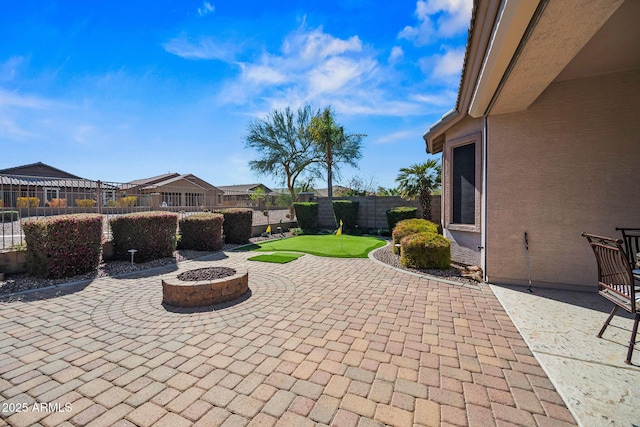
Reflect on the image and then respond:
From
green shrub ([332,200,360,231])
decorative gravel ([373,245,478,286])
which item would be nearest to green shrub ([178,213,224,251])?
decorative gravel ([373,245,478,286])

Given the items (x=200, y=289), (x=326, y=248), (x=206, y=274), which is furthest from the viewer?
(x=326, y=248)

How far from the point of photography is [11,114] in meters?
8.67

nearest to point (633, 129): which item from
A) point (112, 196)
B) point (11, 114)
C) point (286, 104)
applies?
point (112, 196)

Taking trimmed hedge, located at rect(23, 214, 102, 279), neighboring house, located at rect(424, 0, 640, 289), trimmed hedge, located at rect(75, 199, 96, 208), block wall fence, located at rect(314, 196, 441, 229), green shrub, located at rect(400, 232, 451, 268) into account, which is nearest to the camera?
neighboring house, located at rect(424, 0, 640, 289)

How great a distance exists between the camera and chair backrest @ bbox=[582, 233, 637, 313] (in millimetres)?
2605

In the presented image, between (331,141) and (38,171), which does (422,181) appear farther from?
(38,171)

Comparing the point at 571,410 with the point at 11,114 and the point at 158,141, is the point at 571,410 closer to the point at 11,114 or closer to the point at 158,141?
the point at 11,114

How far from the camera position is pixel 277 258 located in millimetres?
7953

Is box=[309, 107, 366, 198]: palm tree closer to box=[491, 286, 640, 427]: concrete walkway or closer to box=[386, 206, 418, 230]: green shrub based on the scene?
box=[386, 206, 418, 230]: green shrub

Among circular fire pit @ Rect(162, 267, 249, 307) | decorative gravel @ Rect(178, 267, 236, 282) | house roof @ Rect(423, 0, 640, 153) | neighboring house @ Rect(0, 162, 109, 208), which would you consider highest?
house roof @ Rect(423, 0, 640, 153)

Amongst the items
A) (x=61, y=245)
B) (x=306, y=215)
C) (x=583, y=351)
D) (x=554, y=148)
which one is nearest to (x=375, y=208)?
(x=306, y=215)

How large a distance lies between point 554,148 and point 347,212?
34.9ft

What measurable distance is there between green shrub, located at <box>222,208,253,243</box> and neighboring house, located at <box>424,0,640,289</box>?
8699 mm

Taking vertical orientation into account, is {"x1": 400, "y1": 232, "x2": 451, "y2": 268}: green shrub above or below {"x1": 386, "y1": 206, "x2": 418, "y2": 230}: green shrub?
below
